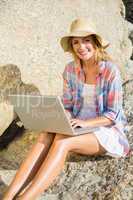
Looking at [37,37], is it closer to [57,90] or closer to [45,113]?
[57,90]

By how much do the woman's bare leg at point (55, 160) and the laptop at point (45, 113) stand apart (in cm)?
5

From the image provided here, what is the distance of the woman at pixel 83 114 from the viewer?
2902mm

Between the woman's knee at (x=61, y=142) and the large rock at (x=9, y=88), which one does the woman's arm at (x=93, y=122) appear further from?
the large rock at (x=9, y=88)

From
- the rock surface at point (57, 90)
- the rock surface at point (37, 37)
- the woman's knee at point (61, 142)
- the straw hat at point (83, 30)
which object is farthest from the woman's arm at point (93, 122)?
the rock surface at point (37, 37)

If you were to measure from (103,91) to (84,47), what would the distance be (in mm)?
308

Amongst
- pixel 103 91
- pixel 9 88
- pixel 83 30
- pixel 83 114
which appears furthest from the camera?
pixel 9 88

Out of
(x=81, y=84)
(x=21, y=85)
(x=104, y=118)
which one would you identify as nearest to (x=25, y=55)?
(x=21, y=85)

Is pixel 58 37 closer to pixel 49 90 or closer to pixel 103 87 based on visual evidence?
pixel 49 90

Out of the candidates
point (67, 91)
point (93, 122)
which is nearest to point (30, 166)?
point (93, 122)

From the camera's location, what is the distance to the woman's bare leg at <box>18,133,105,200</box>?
282 cm

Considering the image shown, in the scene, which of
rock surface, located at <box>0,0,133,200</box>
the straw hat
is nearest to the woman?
the straw hat

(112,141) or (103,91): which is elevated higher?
(103,91)

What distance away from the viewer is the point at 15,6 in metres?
4.08

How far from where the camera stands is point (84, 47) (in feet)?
10.3
